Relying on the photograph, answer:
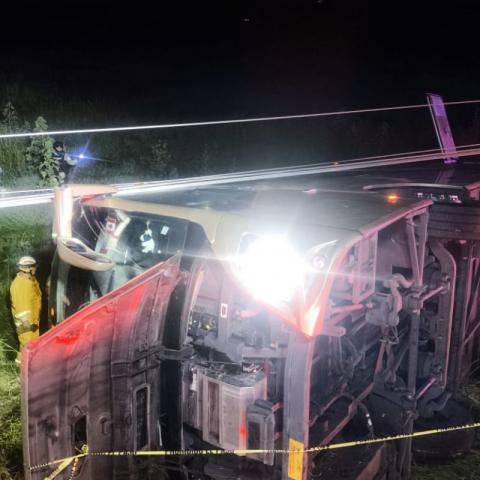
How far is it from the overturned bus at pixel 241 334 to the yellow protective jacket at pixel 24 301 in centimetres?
160

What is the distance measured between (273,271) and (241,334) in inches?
29.5

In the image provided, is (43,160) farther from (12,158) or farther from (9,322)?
(9,322)

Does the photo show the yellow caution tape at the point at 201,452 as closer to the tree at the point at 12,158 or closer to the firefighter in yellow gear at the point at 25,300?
the firefighter in yellow gear at the point at 25,300

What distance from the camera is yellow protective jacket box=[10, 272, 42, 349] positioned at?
5695 millimetres

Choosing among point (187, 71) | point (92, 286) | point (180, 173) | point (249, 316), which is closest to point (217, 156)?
point (180, 173)

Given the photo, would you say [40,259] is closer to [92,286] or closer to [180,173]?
[92,286]

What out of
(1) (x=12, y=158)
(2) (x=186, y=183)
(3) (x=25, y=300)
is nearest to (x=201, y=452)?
(3) (x=25, y=300)

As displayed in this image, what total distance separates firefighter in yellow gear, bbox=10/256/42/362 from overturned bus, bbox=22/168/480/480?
1606 mm

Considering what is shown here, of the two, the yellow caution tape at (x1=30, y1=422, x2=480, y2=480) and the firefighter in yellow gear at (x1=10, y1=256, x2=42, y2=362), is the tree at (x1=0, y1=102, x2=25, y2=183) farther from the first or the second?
the yellow caution tape at (x1=30, y1=422, x2=480, y2=480)

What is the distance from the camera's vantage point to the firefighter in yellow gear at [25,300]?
18.7 feet

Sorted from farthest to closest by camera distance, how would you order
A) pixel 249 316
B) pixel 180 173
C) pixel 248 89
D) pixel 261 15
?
pixel 261 15 → pixel 248 89 → pixel 180 173 → pixel 249 316

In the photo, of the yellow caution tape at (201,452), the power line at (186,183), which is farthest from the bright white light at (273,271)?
the power line at (186,183)

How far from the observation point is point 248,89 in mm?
22797

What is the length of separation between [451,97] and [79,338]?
28.9 metres
